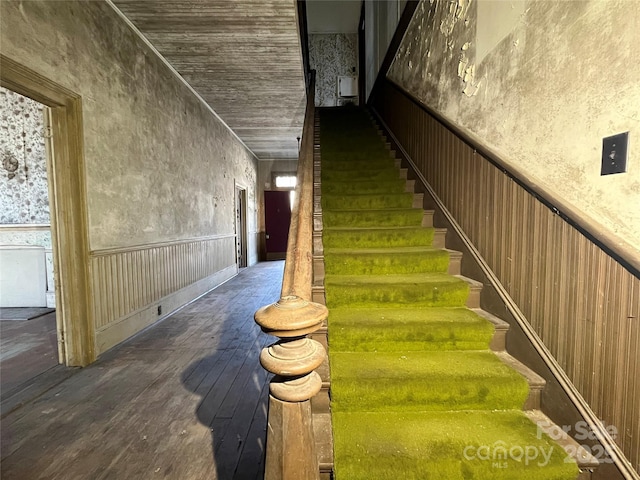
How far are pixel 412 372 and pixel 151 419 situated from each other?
145 centimetres

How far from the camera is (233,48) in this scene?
126 inches

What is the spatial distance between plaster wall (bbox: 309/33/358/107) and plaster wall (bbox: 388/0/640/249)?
5.68 meters

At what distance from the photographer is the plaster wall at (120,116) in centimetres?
196

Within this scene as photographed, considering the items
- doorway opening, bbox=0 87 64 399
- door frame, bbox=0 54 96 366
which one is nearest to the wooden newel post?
door frame, bbox=0 54 96 366

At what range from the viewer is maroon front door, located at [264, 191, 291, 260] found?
8797mm

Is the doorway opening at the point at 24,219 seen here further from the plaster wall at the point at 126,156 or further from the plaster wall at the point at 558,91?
the plaster wall at the point at 558,91

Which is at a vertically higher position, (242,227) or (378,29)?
(378,29)

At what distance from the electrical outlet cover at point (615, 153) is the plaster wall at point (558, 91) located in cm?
2

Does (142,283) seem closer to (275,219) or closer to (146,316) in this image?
(146,316)

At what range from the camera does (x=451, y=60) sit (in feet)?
7.21

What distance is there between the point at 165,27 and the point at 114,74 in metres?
0.70

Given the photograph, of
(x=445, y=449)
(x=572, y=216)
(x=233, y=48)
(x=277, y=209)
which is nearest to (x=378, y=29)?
(x=233, y=48)

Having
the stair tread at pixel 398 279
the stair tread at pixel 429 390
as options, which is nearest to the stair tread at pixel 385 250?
the stair tread at pixel 398 279

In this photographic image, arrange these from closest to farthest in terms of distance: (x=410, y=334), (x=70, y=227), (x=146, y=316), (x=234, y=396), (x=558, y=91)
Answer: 1. (x=558, y=91)
2. (x=410, y=334)
3. (x=234, y=396)
4. (x=70, y=227)
5. (x=146, y=316)
